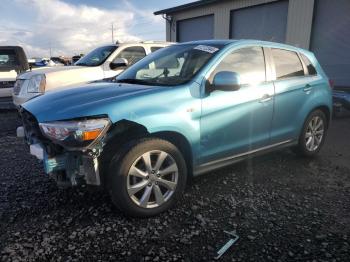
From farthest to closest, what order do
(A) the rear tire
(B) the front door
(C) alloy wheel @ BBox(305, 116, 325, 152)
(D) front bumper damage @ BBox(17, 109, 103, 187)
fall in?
(C) alloy wheel @ BBox(305, 116, 325, 152), (A) the rear tire, (B) the front door, (D) front bumper damage @ BBox(17, 109, 103, 187)

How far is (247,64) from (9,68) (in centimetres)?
720

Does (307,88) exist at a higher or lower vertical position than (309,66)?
lower

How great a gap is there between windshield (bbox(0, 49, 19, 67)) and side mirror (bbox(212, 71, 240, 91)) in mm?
7472

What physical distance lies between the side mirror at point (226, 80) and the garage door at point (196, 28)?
13.7m

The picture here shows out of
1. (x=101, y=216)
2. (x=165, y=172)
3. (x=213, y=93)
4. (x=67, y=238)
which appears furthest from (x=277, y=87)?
(x=67, y=238)

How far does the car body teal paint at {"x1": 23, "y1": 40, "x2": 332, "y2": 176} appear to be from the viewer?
281 cm

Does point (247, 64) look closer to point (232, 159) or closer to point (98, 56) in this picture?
point (232, 159)

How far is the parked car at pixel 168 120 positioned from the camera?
2723 mm

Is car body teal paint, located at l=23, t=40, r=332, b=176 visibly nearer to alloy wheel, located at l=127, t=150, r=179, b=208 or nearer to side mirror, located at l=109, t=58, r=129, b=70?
alloy wheel, located at l=127, t=150, r=179, b=208

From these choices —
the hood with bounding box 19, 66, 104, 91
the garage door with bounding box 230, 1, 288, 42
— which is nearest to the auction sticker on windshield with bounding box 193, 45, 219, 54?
the hood with bounding box 19, 66, 104, 91

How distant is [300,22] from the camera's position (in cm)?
1184

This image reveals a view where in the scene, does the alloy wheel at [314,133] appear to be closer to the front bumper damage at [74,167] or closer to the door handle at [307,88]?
the door handle at [307,88]

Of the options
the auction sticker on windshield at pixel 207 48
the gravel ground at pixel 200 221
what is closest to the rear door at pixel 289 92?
the gravel ground at pixel 200 221

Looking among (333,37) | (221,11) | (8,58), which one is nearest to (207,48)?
(8,58)
